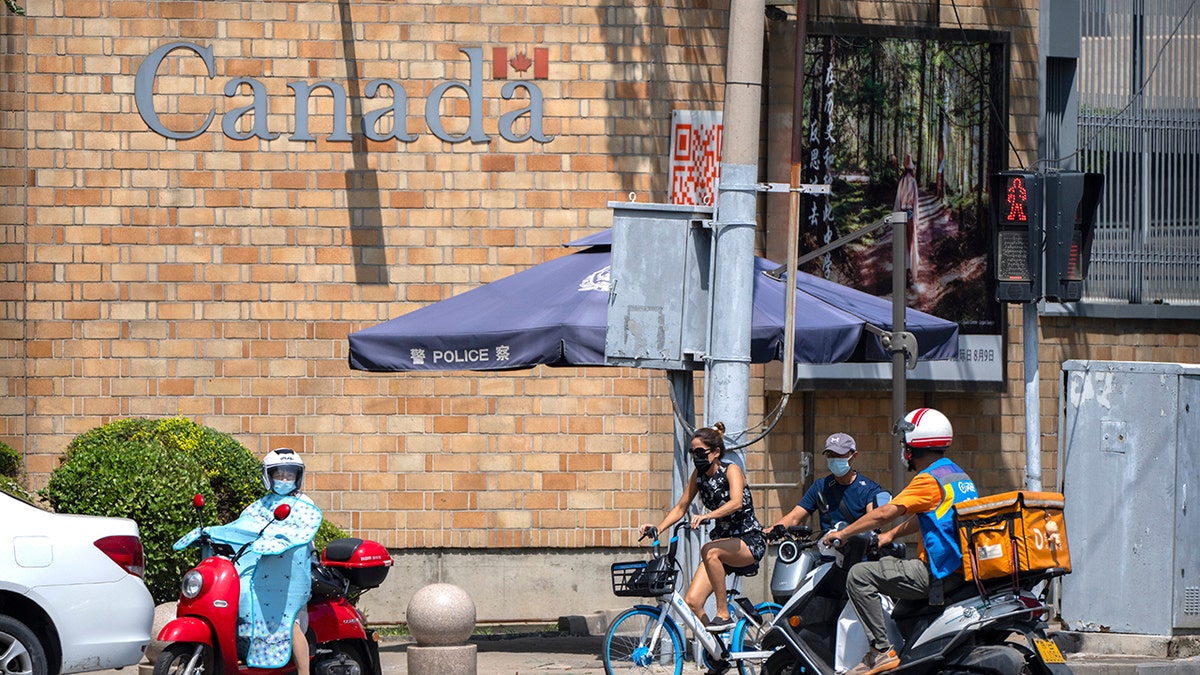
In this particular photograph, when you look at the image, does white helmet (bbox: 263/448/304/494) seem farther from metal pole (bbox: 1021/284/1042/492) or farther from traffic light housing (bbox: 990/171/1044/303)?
metal pole (bbox: 1021/284/1042/492)

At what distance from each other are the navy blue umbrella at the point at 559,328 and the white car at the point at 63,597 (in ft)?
9.36

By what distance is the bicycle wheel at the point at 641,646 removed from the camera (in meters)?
9.20

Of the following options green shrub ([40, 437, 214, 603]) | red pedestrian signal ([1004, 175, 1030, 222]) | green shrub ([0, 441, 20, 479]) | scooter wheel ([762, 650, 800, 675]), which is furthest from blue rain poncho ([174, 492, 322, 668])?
red pedestrian signal ([1004, 175, 1030, 222])

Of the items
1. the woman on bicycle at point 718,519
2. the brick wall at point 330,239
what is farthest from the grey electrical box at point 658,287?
the brick wall at point 330,239

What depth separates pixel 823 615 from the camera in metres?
8.60

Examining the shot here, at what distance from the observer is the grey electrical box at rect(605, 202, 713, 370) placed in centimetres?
955

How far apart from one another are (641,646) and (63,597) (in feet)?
10.9

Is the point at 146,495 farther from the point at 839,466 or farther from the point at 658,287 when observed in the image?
the point at 839,466

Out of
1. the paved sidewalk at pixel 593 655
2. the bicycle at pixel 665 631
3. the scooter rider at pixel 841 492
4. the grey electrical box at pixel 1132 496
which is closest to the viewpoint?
the bicycle at pixel 665 631

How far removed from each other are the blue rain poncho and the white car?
0.62 meters

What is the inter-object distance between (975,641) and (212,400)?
26.2 ft

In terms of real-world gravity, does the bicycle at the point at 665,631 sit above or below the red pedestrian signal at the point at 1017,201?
below

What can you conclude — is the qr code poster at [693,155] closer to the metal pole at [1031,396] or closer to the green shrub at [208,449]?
the metal pole at [1031,396]

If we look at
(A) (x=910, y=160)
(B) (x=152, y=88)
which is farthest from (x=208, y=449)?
(A) (x=910, y=160)
